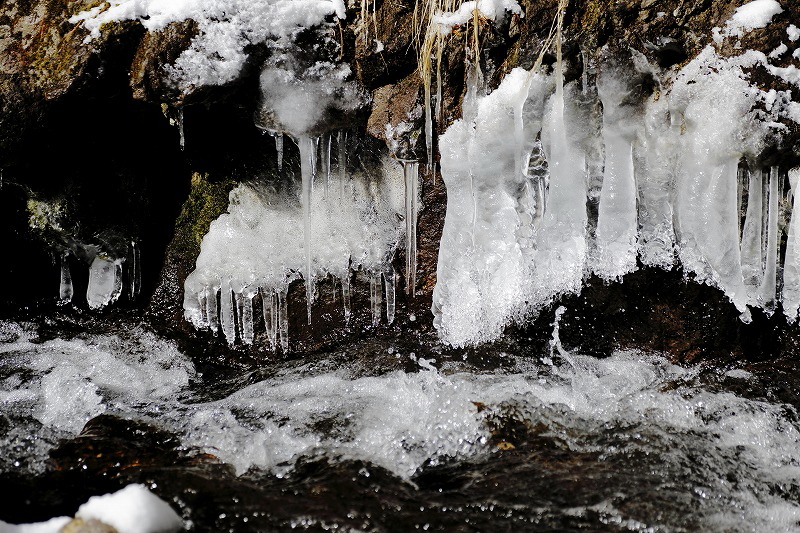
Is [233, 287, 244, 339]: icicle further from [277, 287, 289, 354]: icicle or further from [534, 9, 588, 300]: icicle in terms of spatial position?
[534, 9, 588, 300]: icicle

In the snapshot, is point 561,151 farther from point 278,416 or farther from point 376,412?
point 278,416

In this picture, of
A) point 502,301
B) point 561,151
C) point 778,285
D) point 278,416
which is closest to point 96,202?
point 278,416

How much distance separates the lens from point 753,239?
3.29 metres

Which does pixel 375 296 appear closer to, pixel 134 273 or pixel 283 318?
pixel 283 318

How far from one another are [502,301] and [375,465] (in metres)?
1.56

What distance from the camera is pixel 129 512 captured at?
1.98 metres

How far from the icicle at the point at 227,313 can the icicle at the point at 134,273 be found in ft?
2.01

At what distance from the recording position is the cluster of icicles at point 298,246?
3908 millimetres

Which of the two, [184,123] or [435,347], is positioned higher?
[184,123]

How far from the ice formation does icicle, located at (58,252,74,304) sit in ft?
8.40

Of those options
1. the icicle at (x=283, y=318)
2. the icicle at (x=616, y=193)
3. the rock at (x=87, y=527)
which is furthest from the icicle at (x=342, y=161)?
the rock at (x=87, y=527)

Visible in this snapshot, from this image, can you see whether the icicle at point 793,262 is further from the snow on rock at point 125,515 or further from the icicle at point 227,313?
the icicle at point 227,313

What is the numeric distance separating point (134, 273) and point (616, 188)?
10.3 feet

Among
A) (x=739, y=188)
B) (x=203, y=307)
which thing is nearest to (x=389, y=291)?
(x=203, y=307)
